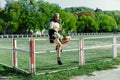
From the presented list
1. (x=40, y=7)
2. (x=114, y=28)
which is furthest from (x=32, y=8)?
(x=114, y=28)

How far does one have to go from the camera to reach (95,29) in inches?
6191

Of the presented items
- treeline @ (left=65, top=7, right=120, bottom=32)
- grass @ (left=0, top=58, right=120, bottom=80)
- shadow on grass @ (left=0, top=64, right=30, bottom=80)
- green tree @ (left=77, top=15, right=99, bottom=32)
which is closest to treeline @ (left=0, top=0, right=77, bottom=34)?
treeline @ (left=65, top=7, right=120, bottom=32)

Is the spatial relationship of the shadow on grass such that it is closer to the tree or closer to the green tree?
the green tree

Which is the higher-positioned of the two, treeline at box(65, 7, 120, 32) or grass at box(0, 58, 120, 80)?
grass at box(0, 58, 120, 80)

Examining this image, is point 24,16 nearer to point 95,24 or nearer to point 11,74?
point 95,24

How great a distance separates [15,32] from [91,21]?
6188 cm

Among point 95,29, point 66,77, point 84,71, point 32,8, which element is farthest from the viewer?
point 95,29

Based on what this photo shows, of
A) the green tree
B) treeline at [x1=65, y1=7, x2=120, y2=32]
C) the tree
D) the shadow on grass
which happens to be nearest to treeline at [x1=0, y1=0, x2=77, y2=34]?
treeline at [x1=65, y1=7, x2=120, y2=32]

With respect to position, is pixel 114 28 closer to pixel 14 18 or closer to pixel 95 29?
pixel 95 29

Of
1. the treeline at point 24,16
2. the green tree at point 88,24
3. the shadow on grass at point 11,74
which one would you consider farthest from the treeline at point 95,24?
the shadow on grass at point 11,74

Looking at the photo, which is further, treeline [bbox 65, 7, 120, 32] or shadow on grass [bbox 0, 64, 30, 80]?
treeline [bbox 65, 7, 120, 32]

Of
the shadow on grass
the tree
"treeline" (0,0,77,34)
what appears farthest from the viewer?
the tree

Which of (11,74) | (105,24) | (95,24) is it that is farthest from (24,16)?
(11,74)

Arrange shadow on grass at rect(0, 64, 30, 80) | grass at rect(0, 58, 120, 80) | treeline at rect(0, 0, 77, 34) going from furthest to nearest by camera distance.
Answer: treeline at rect(0, 0, 77, 34) < shadow on grass at rect(0, 64, 30, 80) < grass at rect(0, 58, 120, 80)
